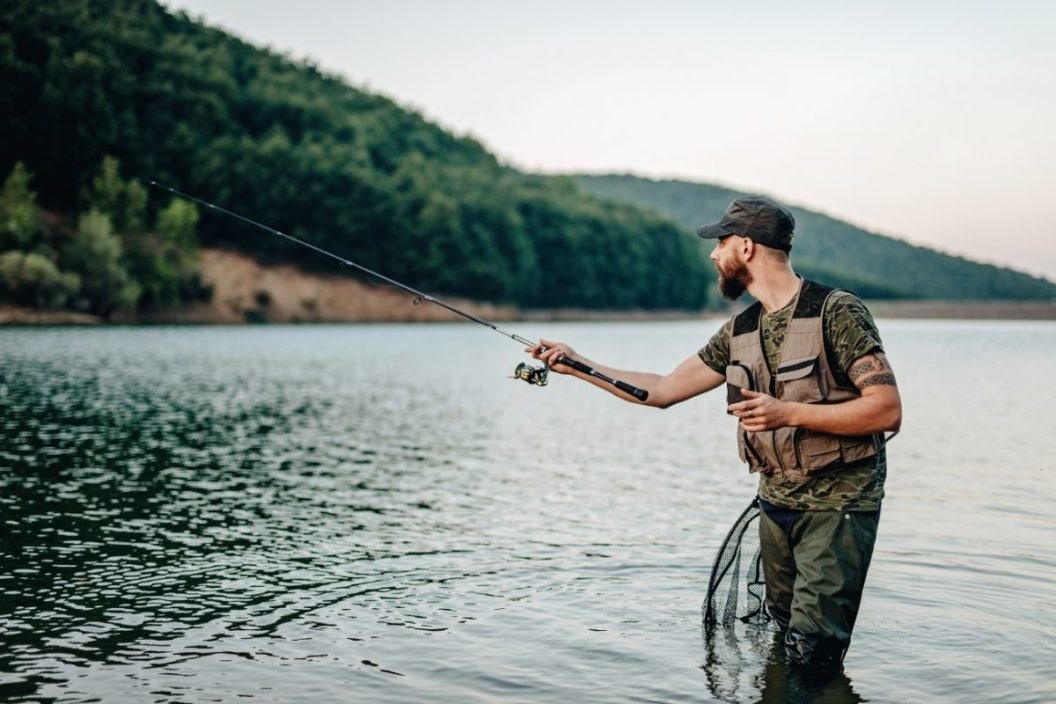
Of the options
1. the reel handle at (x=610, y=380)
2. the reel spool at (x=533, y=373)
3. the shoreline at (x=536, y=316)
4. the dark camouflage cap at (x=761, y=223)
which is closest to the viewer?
the dark camouflage cap at (x=761, y=223)

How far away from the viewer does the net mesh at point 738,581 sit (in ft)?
24.4

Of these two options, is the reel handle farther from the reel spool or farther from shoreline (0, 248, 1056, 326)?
shoreline (0, 248, 1056, 326)

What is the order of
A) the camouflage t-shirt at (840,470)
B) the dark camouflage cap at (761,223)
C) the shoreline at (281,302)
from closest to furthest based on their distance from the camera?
1. the camouflage t-shirt at (840,470)
2. the dark camouflage cap at (761,223)
3. the shoreline at (281,302)

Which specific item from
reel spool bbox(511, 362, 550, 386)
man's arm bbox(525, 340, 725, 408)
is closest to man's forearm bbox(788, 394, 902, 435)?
man's arm bbox(525, 340, 725, 408)

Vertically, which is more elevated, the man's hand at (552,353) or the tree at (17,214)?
the tree at (17,214)

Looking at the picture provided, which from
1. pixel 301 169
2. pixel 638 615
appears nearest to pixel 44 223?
pixel 301 169

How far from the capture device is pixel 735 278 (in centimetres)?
630

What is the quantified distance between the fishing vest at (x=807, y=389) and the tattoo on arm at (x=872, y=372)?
0.41 ft

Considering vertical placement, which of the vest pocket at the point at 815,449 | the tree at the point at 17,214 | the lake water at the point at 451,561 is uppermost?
the tree at the point at 17,214

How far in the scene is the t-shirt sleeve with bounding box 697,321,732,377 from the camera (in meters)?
6.57

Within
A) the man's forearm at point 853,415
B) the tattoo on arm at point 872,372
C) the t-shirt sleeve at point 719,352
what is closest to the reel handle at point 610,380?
the t-shirt sleeve at point 719,352

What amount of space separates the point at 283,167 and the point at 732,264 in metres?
126

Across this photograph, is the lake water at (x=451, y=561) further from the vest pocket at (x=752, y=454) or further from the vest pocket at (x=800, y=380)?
the vest pocket at (x=800, y=380)

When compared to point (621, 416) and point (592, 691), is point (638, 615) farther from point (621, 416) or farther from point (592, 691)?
point (621, 416)
